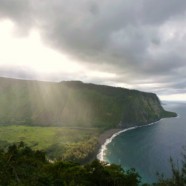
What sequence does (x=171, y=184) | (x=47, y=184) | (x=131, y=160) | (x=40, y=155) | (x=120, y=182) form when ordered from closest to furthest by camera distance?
(x=47, y=184) < (x=171, y=184) < (x=120, y=182) < (x=40, y=155) < (x=131, y=160)

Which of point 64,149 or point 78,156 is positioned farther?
point 64,149

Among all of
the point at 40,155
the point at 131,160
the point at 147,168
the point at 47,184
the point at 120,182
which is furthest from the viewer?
the point at 131,160

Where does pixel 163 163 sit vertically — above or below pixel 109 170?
below

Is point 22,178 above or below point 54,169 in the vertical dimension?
above

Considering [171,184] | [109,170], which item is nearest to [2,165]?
[171,184]

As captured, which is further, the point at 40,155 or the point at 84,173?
the point at 40,155

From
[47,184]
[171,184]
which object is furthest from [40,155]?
[171,184]

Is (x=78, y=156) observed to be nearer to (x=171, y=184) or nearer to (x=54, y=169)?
(x=54, y=169)

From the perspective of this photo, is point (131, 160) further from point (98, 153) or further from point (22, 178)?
point (22, 178)

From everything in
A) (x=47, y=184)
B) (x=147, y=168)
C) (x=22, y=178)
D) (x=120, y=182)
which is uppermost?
(x=22, y=178)
